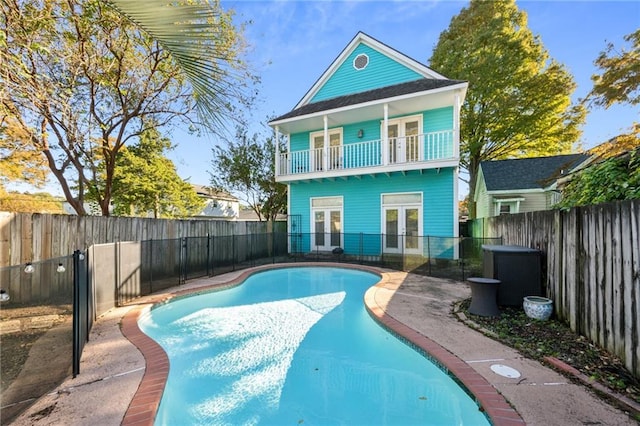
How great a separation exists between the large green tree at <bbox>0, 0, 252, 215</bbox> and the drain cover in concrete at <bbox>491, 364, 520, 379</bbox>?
3.66 metres

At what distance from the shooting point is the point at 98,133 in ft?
30.7

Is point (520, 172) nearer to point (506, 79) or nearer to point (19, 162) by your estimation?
point (506, 79)

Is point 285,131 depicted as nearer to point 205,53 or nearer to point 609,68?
point 609,68

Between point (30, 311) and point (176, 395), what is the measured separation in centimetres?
171

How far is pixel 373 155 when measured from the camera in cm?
1209

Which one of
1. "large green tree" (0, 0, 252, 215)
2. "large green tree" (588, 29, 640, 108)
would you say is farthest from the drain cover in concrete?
"large green tree" (588, 29, 640, 108)

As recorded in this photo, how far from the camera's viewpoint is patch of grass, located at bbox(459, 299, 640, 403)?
2.78 metres

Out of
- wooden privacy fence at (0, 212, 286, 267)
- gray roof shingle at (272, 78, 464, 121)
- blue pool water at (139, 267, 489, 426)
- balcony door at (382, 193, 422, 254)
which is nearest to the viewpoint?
blue pool water at (139, 267, 489, 426)

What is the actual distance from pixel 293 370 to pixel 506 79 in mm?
18822

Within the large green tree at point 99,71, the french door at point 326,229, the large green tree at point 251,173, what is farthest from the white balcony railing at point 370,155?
the large green tree at point 99,71

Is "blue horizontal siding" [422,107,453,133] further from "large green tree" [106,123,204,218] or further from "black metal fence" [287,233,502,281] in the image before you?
"large green tree" [106,123,204,218]

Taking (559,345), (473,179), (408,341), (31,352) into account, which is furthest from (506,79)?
(31,352)

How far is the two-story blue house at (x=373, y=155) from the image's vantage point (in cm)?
1097

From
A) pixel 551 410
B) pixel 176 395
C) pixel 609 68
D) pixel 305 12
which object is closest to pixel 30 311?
pixel 176 395
